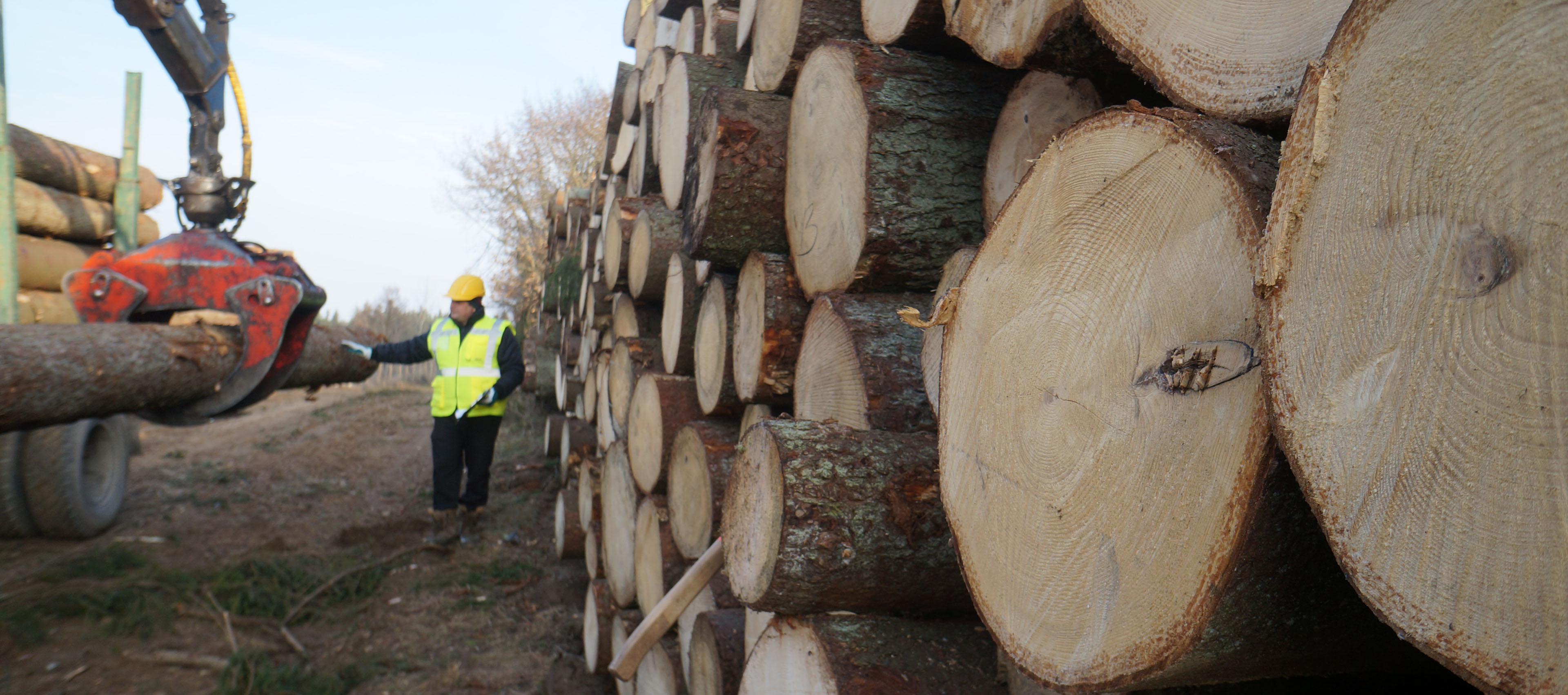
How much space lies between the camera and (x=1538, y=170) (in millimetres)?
540

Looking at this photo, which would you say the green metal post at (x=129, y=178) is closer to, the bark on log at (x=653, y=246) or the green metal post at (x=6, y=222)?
the green metal post at (x=6, y=222)

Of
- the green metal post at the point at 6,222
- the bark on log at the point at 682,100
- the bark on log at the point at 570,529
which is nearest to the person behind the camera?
the bark on log at the point at 682,100

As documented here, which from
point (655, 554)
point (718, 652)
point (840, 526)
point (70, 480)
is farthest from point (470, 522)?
point (840, 526)

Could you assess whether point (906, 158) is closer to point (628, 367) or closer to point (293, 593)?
point (628, 367)

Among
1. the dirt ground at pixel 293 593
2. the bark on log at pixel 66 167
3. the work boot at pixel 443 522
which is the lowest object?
the dirt ground at pixel 293 593

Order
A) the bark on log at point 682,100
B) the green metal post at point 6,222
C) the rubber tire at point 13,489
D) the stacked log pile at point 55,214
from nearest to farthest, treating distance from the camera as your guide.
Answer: the bark on log at point 682,100
the green metal post at point 6,222
the rubber tire at point 13,489
the stacked log pile at point 55,214

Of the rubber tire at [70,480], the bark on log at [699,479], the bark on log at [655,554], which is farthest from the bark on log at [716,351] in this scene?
the rubber tire at [70,480]

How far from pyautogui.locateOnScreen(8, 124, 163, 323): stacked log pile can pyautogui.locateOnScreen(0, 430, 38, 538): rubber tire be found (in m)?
1.07

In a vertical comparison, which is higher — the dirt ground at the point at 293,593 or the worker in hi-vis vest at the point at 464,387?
the worker in hi-vis vest at the point at 464,387

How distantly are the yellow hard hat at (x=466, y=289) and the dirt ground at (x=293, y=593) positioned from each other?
5.42 ft

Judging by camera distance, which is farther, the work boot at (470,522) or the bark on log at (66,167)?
the bark on log at (66,167)

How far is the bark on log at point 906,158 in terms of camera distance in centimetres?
181

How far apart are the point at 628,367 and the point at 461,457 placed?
8.51ft

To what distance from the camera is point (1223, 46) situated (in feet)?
3.08
